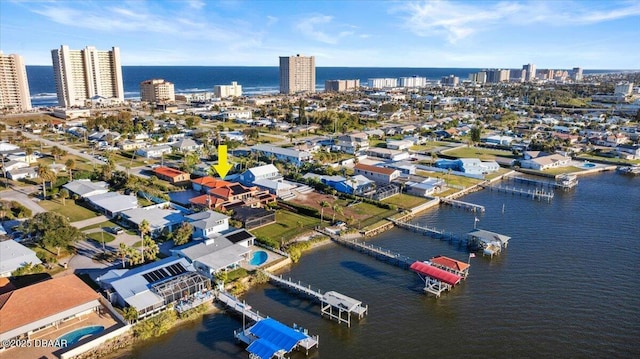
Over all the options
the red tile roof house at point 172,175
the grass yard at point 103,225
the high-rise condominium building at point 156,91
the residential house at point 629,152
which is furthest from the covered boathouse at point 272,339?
the high-rise condominium building at point 156,91

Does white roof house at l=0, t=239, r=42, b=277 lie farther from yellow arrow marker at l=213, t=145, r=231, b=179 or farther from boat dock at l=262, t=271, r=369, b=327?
yellow arrow marker at l=213, t=145, r=231, b=179

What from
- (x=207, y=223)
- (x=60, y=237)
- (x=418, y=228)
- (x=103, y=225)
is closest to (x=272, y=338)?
(x=207, y=223)

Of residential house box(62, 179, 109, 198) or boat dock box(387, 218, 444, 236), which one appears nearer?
boat dock box(387, 218, 444, 236)

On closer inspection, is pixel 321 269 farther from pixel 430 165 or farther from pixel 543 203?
pixel 430 165

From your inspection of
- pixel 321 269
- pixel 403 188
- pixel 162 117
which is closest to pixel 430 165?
pixel 403 188

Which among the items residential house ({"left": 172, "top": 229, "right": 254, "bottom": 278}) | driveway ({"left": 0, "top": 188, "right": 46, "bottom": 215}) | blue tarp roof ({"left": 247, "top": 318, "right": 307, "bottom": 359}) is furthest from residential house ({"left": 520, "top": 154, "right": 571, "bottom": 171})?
driveway ({"left": 0, "top": 188, "right": 46, "bottom": 215})

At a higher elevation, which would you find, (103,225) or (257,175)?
(257,175)

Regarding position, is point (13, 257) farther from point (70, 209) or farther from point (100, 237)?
point (70, 209)

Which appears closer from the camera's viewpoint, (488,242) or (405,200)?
(488,242)
